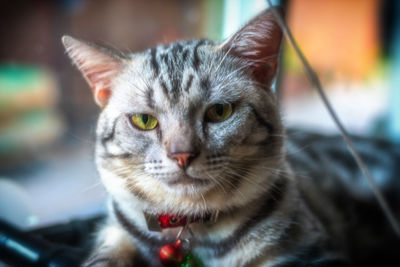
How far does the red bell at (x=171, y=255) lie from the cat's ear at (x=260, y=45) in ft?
1.74

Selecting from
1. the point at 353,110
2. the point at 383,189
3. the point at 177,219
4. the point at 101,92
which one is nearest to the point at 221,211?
the point at 177,219

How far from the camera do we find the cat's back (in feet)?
4.35

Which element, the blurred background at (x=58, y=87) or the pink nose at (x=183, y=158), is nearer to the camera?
the pink nose at (x=183, y=158)

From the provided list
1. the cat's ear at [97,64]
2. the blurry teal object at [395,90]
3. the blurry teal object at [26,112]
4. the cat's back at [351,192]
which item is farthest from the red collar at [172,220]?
the blurry teal object at [395,90]

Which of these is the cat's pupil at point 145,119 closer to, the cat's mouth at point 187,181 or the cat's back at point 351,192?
the cat's mouth at point 187,181

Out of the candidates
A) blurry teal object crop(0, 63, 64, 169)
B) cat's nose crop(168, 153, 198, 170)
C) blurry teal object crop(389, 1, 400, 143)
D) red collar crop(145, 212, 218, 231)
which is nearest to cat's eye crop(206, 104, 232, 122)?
cat's nose crop(168, 153, 198, 170)

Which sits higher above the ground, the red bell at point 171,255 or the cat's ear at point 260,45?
the cat's ear at point 260,45

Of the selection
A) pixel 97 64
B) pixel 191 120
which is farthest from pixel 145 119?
pixel 97 64

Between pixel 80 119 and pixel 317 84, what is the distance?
3.61ft

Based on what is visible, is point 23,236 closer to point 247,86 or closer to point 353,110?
point 247,86

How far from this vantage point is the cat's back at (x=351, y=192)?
1.33 m

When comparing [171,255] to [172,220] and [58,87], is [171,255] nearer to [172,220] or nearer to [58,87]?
[172,220]

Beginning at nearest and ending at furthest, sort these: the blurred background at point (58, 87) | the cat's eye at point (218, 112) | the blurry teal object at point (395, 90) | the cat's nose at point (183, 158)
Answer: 1. the cat's nose at point (183, 158)
2. the cat's eye at point (218, 112)
3. the blurred background at point (58, 87)
4. the blurry teal object at point (395, 90)

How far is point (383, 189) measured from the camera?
1513 mm
